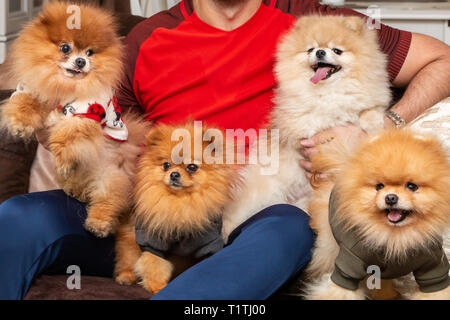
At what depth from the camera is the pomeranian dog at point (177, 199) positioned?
1.59 metres

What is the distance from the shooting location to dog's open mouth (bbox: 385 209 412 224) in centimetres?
136

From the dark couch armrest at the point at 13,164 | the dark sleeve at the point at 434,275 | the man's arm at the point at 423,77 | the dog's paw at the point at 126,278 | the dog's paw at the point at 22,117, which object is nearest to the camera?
the dark sleeve at the point at 434,275

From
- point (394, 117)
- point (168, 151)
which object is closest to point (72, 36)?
point (168, 151)

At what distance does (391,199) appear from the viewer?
4.33 ft

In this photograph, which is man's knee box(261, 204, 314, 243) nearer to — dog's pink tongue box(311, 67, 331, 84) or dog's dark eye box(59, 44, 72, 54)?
dog's pink tongue box(311, 67, 331, 84)

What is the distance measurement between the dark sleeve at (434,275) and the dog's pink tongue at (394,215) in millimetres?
164

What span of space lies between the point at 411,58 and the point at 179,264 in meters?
1.13

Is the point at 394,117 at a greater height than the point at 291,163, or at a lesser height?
greater

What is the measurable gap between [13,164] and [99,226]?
0.67 meters

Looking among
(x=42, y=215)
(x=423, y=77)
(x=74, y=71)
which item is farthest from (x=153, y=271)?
(x=423, y=77)

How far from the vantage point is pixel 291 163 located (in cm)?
191

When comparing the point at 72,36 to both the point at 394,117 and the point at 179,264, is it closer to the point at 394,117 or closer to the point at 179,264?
the point at 179,264

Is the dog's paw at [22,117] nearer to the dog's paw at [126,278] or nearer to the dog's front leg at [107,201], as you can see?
the dog's front leg at [107,201]

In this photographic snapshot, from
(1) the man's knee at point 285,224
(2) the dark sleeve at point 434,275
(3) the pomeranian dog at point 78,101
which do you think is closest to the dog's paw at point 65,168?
(3) the pomeranian dog at point 78,101
